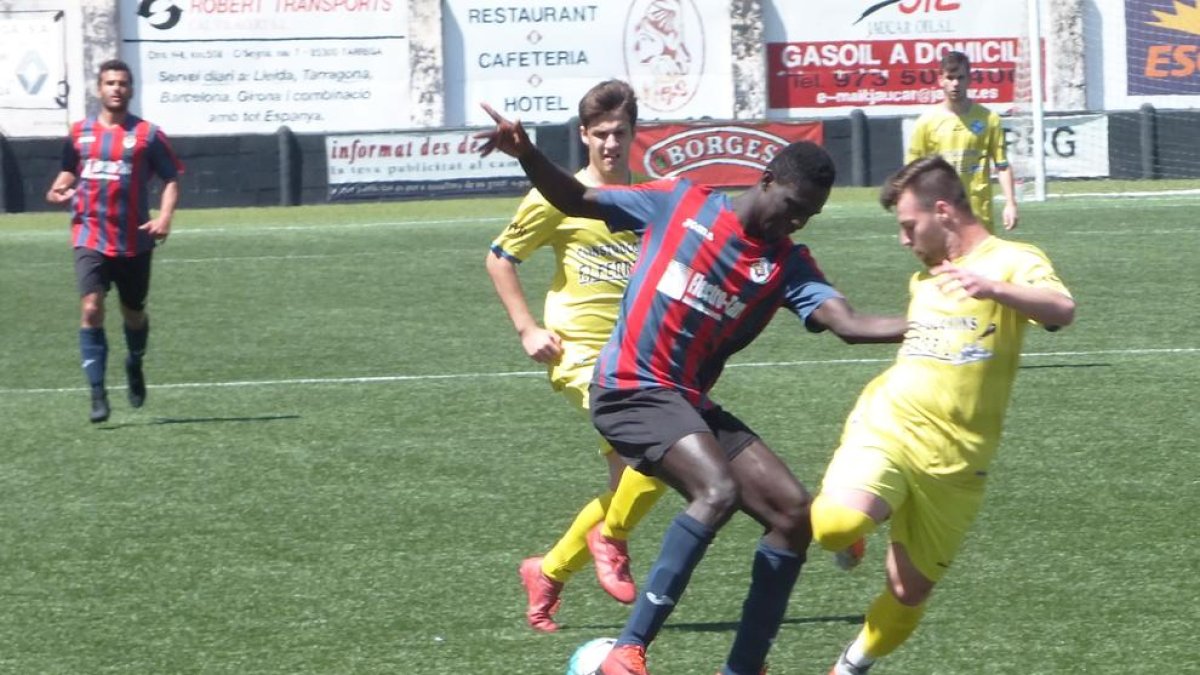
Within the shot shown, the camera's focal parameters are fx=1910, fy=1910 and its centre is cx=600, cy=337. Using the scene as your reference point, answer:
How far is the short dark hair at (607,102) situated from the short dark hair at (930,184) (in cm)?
133

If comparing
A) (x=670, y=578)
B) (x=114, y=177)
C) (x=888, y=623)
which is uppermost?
(x=114, y=177)

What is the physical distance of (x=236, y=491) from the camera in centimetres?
895

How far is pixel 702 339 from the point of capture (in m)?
5.57

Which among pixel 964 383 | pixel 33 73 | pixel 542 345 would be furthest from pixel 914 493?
pixel 33 73

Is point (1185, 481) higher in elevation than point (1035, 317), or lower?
lower

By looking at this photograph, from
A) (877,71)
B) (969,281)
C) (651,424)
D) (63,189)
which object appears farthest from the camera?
(877,71)

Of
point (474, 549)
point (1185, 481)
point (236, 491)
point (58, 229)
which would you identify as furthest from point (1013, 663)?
point (58, 229)

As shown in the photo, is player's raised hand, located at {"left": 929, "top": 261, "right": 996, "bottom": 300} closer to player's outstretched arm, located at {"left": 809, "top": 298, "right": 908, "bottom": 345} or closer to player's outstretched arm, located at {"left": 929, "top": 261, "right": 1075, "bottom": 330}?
player's outstretched arm, located at {"left": 929, "top": 261, "right": 1075, "bottom": 330}

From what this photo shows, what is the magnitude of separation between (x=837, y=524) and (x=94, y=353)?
274 inches

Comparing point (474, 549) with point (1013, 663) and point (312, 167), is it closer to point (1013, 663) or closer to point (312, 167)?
point (1013, 663)

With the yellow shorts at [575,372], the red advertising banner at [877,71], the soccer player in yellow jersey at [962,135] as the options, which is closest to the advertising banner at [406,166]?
the red advertising banner at [877,71]

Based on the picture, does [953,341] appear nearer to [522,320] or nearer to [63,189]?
[522,320]

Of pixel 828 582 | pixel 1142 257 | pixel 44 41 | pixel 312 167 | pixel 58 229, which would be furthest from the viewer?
pixel 44 41

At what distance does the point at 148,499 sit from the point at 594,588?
2.71 m
